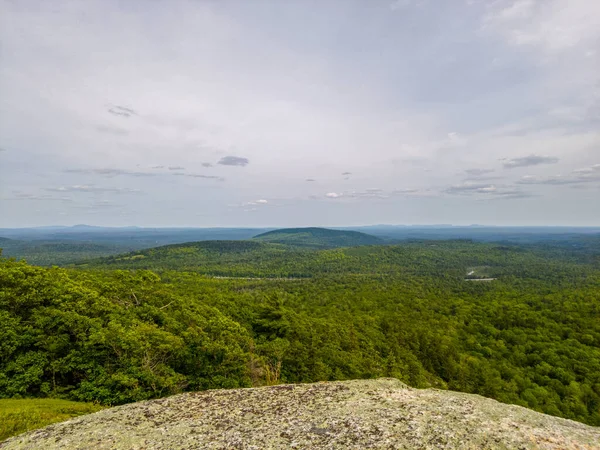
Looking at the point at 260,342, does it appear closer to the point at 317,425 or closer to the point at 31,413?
the point at 31,413

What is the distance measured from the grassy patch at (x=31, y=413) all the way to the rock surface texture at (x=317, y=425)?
5.77ft

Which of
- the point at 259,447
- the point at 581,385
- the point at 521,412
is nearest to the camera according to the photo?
the point at 259,447

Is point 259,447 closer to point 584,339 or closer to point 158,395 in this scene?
point 158,395

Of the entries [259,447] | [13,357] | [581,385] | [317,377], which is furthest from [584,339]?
[13,357]

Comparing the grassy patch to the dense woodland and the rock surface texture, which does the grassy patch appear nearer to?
the rock surface texture

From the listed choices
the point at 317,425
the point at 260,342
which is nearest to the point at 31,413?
the point at 317,425

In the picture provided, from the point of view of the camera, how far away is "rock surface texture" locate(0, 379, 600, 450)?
11516mm

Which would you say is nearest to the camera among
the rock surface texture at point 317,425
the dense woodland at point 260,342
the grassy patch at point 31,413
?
the rock surface texture at point 317,425

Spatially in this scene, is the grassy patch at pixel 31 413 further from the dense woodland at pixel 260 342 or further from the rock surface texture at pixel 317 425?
the dense woodland at pixel 260 342

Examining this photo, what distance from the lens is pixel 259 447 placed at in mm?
11328

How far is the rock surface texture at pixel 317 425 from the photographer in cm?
1152

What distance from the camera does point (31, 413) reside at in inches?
580

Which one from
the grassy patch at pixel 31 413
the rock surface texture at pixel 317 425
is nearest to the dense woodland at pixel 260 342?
the grassy patch at pixel 31 413

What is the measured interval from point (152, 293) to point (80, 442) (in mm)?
27910
